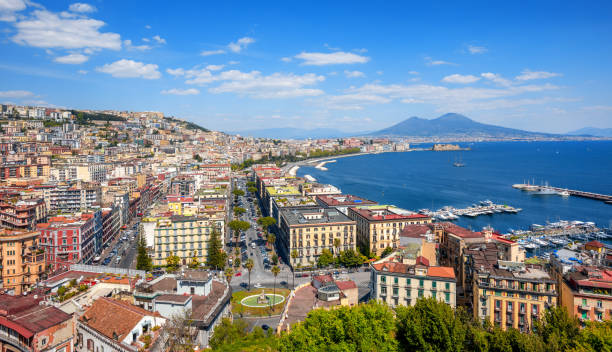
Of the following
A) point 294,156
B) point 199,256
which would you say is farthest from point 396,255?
point 294,156

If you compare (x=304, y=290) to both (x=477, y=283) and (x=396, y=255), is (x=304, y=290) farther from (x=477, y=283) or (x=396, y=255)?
(x=477, y=283)

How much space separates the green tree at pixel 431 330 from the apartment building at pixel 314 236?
1946 centimetres

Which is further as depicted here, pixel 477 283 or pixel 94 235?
pixel 94 235

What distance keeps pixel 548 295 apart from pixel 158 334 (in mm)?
18134

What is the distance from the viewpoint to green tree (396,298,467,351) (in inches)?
657

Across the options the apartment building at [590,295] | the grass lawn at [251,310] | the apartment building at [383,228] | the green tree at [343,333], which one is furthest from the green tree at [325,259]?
the apartment building at [590,295]

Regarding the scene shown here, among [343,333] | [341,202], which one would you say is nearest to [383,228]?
[341,202]

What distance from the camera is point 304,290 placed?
23031mm

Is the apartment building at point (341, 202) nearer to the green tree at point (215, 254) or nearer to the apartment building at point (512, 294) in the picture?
the green tree at point (215, 254)

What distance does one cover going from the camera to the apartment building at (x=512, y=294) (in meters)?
20.4

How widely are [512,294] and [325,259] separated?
17057 millimetres

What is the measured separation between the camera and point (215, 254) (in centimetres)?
3447

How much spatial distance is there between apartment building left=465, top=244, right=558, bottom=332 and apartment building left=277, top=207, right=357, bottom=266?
641 inches

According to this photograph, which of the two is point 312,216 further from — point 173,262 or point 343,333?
point 343,333
